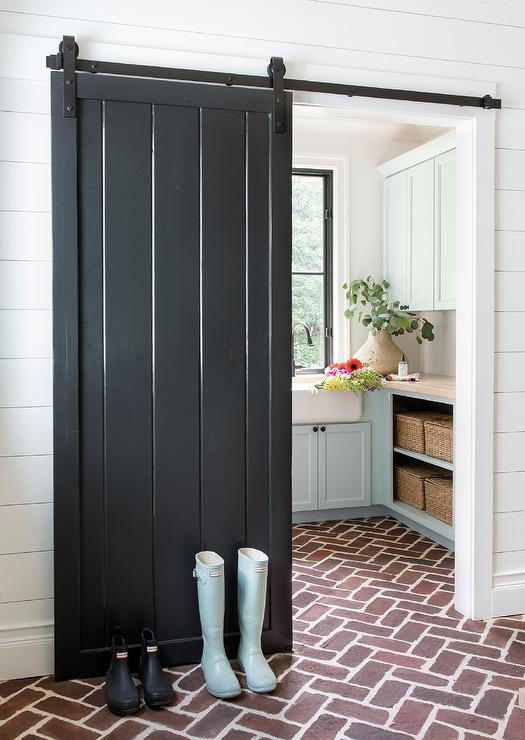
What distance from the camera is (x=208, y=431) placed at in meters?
2.74

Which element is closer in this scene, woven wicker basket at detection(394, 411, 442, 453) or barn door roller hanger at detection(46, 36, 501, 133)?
barn door roller hanger at detection(46, 36, 501, 133)

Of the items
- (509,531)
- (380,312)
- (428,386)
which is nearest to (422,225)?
(380,312)

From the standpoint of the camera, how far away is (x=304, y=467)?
14.9 feet

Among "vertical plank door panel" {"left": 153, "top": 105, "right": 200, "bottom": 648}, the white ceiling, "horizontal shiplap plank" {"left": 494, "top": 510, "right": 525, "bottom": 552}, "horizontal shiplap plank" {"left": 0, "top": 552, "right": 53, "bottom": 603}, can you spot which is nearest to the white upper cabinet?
the white ceiling

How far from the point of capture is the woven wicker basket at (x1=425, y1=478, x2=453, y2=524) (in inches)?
158

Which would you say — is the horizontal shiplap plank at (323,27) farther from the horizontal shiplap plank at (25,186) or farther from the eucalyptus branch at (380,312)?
the eucalyptus branch at (380,312)

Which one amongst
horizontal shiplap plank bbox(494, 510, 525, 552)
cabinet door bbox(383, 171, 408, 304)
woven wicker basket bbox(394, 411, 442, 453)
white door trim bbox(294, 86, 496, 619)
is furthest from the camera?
cabinet door bbox(383, 171, 408, 304)

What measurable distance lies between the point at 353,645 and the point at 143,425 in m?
1.20

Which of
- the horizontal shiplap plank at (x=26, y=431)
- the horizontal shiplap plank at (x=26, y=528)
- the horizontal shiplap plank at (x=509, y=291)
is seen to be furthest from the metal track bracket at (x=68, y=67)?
the horizontal shiplap plank at (x=509, y=291)

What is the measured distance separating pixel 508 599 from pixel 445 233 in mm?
2086

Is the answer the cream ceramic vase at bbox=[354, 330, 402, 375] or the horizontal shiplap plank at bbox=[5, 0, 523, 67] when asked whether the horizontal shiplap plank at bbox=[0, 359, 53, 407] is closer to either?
the horizontal shiplap plank at bbox=[5, 0, 523, 67]

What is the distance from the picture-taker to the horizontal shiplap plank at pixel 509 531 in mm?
3170

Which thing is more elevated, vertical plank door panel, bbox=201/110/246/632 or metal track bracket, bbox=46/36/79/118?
metal track bracket, bbox=46/36/79/118

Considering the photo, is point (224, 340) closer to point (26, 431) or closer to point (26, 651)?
point (26, 431)
